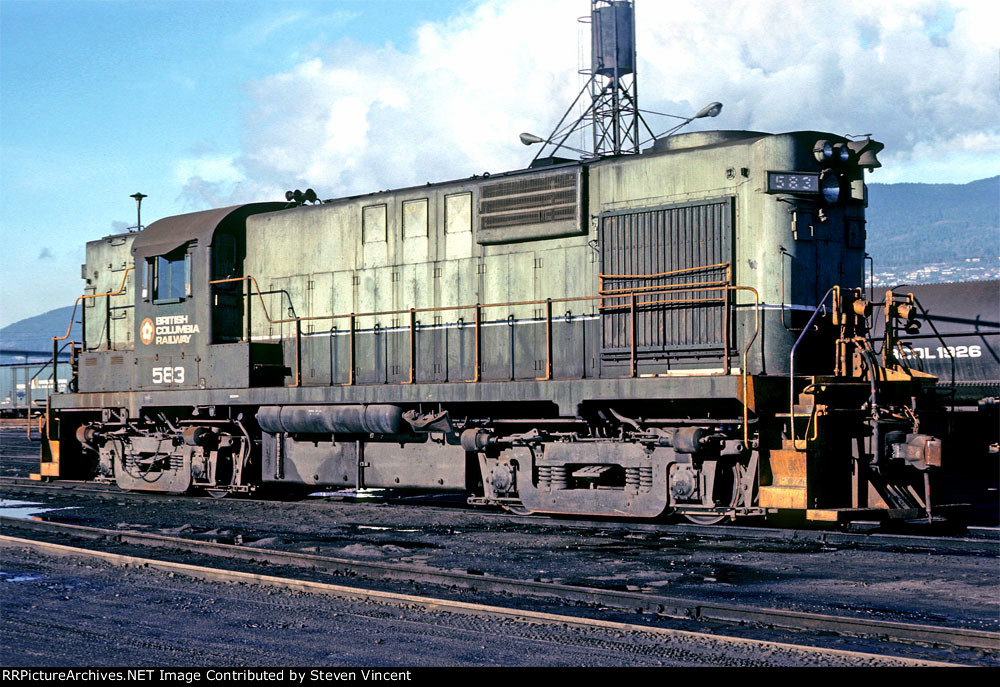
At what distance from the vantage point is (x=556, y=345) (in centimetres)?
1228

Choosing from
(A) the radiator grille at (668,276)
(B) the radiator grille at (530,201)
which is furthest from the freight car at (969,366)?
(B) the radiator grille at (530,201)

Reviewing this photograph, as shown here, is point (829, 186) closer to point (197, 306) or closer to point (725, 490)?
point (725, 490)

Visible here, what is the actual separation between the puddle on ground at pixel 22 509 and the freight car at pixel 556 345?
1.55 metres

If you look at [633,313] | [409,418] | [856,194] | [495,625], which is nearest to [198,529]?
[409,418]

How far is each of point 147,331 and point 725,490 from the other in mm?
9028

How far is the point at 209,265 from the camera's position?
1480 cm

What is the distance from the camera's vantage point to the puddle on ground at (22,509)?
1360cm

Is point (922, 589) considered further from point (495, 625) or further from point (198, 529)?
point (198, 529)

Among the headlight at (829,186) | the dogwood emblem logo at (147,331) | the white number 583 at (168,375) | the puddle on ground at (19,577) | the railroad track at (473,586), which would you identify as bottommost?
the puddle on ground at (19,577)

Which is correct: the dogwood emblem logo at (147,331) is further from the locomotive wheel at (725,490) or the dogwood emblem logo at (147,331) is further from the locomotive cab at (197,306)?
the locomotive wheel at (725,490)

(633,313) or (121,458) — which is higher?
(633,313)

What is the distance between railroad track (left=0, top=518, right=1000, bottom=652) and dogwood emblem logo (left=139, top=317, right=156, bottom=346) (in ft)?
14.1

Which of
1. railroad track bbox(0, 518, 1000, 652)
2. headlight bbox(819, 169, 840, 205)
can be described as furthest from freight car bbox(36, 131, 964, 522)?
railroad track bbox(0, 518, 1000, 652)
